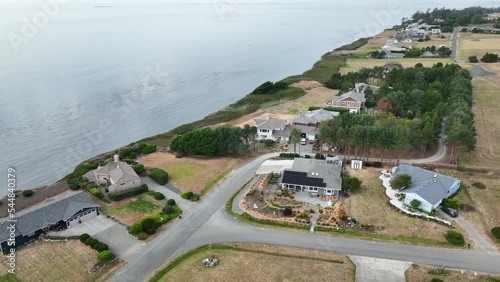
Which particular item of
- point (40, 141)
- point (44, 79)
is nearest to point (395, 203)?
point (40, 141)

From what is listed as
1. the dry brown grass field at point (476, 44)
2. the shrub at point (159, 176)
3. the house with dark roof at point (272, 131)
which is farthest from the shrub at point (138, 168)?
the dry brown grass field at point (476, 44)

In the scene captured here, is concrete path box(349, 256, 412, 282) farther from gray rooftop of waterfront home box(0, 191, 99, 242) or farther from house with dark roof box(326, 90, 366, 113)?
house with dark roof box(326, 90, 366, 113)

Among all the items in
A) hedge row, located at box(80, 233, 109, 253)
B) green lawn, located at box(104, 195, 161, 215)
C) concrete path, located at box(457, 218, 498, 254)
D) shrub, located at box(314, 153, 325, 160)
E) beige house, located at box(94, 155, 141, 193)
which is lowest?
concrete path, located at box(457, 218, 498, 254)

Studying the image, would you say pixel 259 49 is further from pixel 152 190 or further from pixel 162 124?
pixel 152 190

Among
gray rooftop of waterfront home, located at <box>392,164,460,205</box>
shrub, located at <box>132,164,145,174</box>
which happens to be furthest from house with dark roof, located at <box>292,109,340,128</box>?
shrub, located at <box>132,164,145,174</box>

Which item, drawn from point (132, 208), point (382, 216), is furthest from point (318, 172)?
point (132, 208)

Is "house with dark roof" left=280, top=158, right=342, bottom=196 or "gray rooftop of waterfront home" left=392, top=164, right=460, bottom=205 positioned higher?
"house with dark roof" left=280, top=158, right=342, bottom=196
